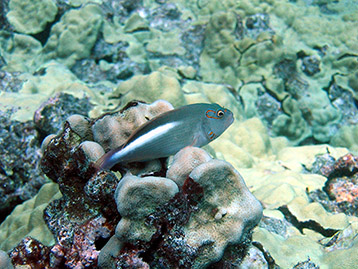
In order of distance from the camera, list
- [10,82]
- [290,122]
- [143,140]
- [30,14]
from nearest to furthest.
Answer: [143,140], [10,82], [30,14], [290,122]

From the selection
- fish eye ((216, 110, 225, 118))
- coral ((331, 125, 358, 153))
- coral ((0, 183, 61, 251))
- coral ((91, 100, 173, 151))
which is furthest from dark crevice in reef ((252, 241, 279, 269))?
coral ((331, 125, 358, 153))

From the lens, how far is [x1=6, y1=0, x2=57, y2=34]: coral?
5562mm

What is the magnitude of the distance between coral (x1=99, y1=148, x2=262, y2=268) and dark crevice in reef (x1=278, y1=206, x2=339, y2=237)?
1.59 m

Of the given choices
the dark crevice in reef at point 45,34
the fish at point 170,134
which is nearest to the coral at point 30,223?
the fish at point 170,134

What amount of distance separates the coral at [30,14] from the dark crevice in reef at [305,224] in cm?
592

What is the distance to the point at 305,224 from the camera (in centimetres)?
287

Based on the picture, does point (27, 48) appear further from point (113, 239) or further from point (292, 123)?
point (292, 123)

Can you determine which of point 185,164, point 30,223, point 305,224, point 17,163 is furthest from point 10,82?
point 305,224

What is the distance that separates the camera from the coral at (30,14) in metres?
5.56

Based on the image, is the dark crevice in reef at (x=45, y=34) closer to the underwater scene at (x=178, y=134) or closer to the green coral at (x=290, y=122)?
the underwater scene at (x=178, y=134)

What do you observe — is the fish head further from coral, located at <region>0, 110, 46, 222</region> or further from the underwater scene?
coral, located at <region>0, 110, 46, 222</region>

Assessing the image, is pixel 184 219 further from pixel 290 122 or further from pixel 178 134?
pixel 290 122

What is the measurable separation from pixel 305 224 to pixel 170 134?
2.05 meters

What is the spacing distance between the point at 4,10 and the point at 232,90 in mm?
5140
